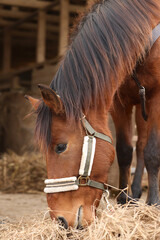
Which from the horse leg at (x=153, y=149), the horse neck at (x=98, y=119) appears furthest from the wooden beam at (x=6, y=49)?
the horse neck at (x=98, y=119)

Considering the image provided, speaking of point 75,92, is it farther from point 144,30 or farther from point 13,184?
point 13,184

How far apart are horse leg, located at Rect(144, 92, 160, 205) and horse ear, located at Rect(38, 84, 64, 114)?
0.70m

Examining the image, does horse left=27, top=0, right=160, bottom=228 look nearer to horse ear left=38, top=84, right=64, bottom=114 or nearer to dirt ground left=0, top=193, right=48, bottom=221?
horse ear left=38, top=84, right=64, bottom=114

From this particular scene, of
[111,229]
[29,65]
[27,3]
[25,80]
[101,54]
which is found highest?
[27,3]

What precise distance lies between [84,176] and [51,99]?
0.44m

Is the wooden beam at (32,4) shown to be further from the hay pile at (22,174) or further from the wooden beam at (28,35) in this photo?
the hay pile at (22,174)

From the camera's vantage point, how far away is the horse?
7.47ft

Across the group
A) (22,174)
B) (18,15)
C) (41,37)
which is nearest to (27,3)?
(41,37)

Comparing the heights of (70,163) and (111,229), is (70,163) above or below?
above

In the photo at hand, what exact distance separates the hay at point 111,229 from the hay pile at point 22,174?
8.15ft

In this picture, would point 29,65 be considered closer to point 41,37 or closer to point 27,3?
point 41,37

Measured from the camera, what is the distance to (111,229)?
2141 millimetres


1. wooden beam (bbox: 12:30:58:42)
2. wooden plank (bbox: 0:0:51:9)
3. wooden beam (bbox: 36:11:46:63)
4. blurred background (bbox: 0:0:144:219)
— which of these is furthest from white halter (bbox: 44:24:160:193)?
wooden beam (bbox: 12:30:58:42)

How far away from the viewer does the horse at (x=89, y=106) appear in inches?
89.6
